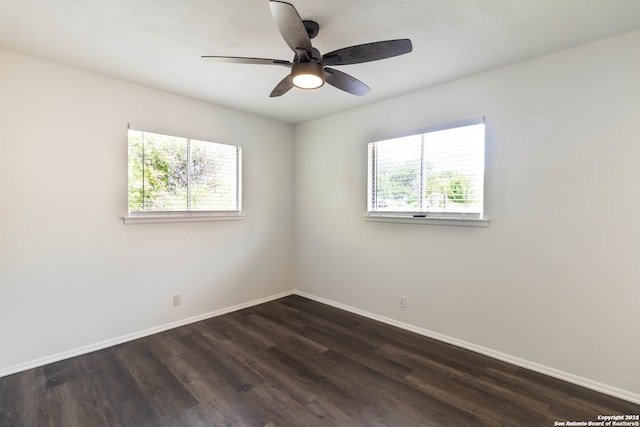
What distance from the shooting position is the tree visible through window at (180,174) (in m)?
2.96

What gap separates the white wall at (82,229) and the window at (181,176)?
0.40ft

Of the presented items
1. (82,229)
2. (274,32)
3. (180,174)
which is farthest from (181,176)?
(274,32)

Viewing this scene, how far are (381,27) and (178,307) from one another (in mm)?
3288

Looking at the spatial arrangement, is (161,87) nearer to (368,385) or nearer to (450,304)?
(368,385)

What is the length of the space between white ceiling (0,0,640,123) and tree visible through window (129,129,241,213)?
663 millimetres

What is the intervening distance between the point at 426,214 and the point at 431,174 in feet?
1.35

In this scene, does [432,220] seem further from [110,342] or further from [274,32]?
[110,342]

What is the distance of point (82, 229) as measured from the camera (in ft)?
8.66

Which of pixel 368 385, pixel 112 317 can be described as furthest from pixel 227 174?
pixel 368 385

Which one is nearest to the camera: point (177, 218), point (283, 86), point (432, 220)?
point (283, 86)

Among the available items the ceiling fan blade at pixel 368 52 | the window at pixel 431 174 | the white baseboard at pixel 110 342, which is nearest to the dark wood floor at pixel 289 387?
the white baseboard at pixel 110 342

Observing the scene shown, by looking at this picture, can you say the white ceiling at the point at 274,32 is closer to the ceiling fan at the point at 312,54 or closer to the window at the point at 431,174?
the ceiling fan at the point at 312,54

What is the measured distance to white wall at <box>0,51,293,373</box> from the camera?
2.34 metres

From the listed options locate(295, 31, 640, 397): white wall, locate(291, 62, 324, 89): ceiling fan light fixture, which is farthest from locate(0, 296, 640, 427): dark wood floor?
locate(291, 62, 324, 89): ceiling fan light fixture
